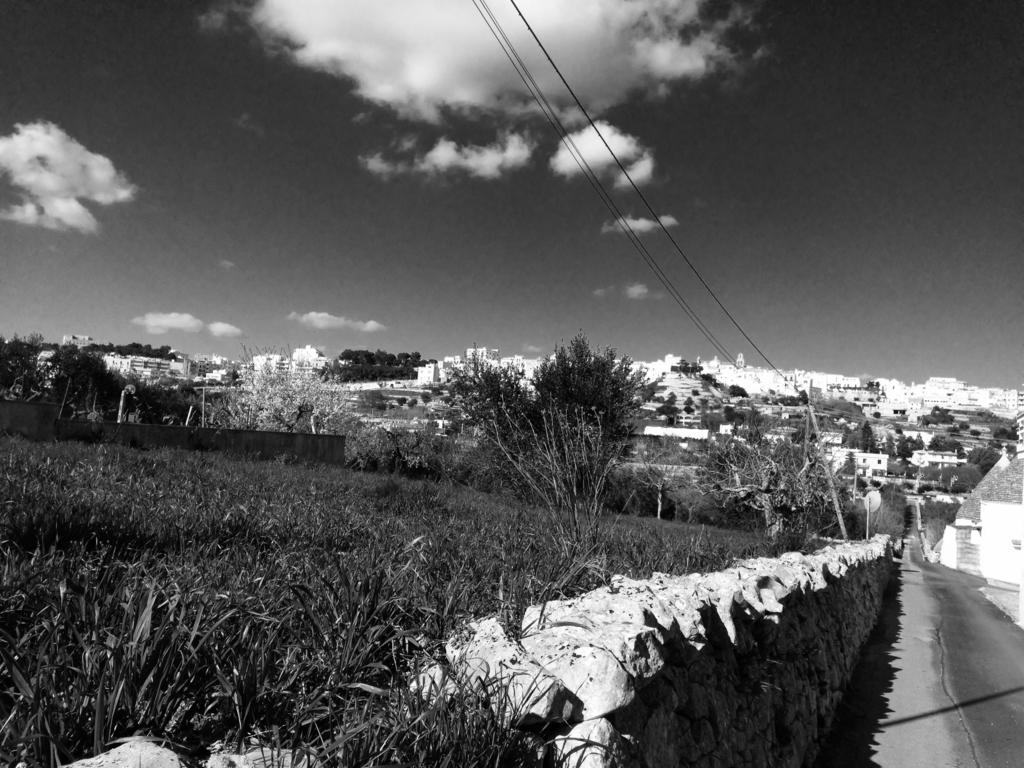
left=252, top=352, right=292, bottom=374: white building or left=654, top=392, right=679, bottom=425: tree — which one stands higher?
left=654, top=392, right=679, bottom=425: tree

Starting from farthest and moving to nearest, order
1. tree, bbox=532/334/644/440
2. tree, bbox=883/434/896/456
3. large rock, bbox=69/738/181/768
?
tree, bbox=883/434/896/456 → tree, bbox=532/334/644/440 → large rock, bbox=69/738/181/768

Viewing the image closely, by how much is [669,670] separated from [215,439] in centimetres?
1239

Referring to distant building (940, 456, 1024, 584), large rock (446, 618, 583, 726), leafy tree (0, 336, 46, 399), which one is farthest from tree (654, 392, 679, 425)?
large rock (446, 618, 583, 726)

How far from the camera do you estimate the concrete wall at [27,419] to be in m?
10.2

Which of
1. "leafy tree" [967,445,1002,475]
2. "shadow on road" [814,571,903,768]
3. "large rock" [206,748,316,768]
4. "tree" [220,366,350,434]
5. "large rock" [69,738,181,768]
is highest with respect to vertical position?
"leafy tree" [967,445,1002,475]

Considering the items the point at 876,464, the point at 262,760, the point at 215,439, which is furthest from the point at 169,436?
the point at 876,464

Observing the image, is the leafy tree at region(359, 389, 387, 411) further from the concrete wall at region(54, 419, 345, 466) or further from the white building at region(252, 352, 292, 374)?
the concrete wall at region(54, 419, 345, 466)

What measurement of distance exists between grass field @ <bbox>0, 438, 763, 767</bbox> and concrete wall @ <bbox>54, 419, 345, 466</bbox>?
6278 mm

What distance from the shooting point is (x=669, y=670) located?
293 cm

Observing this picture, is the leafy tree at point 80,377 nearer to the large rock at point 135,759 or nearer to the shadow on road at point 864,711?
the shadow on road at point 864,711

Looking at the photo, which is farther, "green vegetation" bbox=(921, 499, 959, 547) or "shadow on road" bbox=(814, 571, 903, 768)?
"green vegetation" bbox=(921, 499, 959, 547)

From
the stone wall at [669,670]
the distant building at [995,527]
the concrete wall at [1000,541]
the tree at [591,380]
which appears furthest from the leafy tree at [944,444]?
the stone wall at [669,670]

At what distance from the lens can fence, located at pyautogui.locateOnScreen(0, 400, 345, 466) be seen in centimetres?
1031

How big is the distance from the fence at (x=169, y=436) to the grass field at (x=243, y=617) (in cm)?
599
